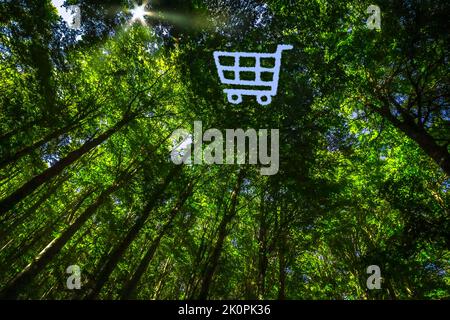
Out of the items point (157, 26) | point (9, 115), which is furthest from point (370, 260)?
point (9, 115)

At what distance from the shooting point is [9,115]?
8.98m

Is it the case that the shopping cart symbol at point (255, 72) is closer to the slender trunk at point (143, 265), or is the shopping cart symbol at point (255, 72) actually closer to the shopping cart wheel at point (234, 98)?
the shopping cart wheel at point (234, 98)

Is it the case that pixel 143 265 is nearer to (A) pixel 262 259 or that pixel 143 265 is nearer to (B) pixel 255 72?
(A) pixel 262 259

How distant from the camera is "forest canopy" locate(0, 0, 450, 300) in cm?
867

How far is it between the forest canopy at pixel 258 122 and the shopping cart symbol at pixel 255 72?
368 mm

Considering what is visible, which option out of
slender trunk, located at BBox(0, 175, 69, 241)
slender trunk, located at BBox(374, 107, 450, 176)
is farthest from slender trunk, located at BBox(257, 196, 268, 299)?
slender trunk, located at BBox(0, 175, 69, 241)

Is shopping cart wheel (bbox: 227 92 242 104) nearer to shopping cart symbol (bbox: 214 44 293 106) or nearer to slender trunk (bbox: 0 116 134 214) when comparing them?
shopping cart symbol (bbox: 214 44 293 106)

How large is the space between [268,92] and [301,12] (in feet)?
9.74

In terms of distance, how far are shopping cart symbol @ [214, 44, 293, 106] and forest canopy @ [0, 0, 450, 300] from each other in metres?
0.37

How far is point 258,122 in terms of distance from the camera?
10945mm

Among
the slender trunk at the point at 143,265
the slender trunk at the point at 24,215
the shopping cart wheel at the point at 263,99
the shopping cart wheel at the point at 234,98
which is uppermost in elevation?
the shopping cart wheel at the point at 234,98

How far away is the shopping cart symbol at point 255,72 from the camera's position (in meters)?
9.34

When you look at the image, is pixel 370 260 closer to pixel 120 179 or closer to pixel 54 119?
pixel 120 179

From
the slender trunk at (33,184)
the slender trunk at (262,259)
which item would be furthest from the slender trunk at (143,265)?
the slender trunk at (33,184)
